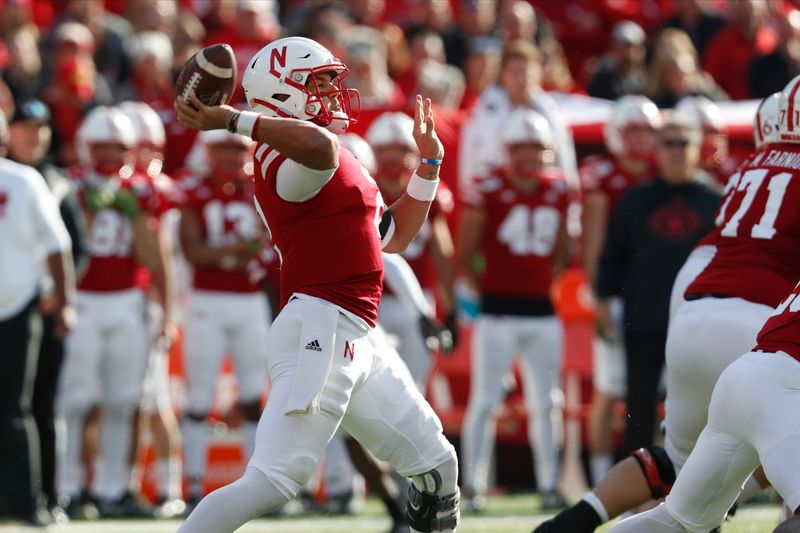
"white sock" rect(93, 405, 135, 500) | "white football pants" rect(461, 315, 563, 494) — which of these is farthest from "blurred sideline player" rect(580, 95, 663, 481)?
"white sock" rect(93, 405, 135, 500)

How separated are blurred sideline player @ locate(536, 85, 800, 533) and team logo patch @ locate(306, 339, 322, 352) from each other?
108 cm

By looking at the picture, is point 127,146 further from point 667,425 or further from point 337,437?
point 667,425

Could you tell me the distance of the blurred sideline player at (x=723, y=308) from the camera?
16.7 ft

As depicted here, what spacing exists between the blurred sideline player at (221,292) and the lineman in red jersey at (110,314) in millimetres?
245

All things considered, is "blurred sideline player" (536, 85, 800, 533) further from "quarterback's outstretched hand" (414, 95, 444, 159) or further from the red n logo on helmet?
the red n logo on helmet

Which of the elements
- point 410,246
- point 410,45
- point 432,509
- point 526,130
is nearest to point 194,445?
point 410,246

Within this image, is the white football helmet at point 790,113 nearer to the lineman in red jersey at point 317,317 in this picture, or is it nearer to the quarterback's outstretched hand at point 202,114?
the lineman in red jersey at point 317,317

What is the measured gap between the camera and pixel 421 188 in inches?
207

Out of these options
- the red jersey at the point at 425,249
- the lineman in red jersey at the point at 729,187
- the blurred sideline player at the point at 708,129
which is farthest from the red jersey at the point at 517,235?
the lineman in red jersey at the point at 729,187

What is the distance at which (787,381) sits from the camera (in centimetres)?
446

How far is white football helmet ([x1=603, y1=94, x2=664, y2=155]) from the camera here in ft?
29.9

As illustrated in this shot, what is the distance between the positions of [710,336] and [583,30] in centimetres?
823

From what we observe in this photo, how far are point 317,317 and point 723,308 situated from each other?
138cm

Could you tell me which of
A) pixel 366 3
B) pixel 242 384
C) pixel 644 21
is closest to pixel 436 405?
pixel 242 384
